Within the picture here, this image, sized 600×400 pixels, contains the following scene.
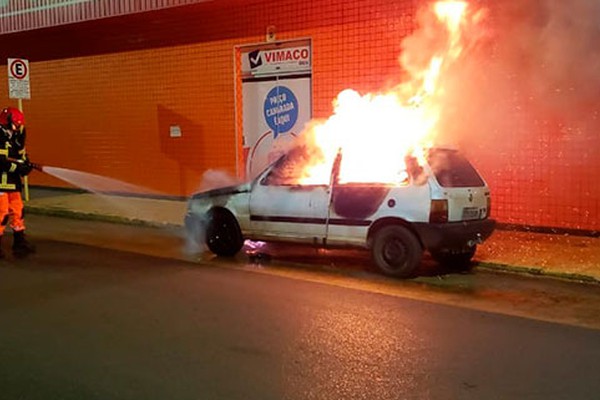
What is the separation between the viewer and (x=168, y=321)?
5598mm

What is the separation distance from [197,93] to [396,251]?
311 inches

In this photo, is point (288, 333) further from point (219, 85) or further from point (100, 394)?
point (219, 85)

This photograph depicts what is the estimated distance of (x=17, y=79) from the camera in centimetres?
1360

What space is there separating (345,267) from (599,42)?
4.44 m

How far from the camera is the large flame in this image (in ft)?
24.7

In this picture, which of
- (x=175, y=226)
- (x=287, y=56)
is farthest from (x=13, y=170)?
(x=287, y=56)

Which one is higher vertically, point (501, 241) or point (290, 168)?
→ point (290, 168)

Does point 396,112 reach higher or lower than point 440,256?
higher

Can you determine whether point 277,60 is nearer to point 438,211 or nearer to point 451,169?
point 451,169

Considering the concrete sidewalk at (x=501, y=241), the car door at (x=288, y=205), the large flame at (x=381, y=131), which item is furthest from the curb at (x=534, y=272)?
the car door at (x=288, y=205)

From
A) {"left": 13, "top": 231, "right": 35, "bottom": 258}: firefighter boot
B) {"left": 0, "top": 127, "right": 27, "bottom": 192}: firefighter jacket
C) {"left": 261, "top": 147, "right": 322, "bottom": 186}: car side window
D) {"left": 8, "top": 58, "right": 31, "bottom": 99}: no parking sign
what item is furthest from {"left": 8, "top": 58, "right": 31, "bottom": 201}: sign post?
{"left": 261, "top": 147, "right": 322, "bottom": 186}: car side window

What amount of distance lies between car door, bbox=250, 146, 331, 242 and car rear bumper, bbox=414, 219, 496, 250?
1248 millimetres

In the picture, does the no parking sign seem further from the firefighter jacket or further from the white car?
the white car

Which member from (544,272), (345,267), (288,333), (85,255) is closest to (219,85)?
(85,255)
